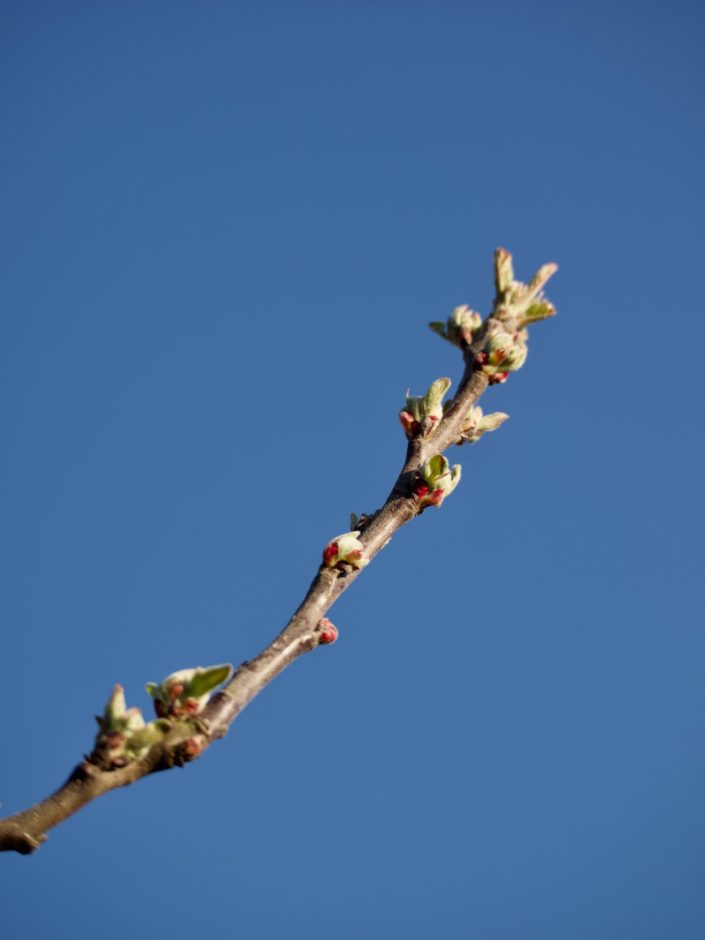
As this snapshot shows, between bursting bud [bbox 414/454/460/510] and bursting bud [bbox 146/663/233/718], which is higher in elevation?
bursting bud [bbox 414/454/460/510]

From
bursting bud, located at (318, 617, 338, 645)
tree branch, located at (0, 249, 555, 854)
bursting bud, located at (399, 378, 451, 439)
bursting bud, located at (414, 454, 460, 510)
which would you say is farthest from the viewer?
bursting bud, located at (399, 378, 451, 439)

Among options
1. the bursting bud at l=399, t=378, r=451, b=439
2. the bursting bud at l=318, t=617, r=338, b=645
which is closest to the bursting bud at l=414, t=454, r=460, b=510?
the bursting bud at l=399, t=378, r=451, b=439

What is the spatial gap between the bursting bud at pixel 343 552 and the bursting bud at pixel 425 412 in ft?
1.88

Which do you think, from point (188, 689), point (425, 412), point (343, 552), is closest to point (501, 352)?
point (425, 412)

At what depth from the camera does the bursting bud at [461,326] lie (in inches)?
123

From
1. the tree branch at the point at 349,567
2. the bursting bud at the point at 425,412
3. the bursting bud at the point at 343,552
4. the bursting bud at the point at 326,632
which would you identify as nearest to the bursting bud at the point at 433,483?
the tree branch at the point at 349,567

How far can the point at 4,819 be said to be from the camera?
185cm

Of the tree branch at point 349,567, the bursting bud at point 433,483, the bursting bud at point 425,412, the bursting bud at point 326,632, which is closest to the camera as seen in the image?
the tree branch at point 349,567

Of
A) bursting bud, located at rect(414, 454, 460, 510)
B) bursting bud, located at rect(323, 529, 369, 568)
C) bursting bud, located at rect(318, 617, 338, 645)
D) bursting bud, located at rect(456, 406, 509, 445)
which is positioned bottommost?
bursting bud, located at rect(318, 617, 338, 645)

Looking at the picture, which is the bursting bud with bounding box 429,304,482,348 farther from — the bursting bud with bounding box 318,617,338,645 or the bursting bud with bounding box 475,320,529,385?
the bursting bud with bounding box 318,617,338,645

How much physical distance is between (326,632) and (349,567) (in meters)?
0.22

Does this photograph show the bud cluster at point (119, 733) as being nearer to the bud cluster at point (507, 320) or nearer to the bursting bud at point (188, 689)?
the bursting bud at point (188, 689)

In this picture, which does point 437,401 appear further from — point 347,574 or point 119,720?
point 119,720

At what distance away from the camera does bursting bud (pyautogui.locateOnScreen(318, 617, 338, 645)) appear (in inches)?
95.7
